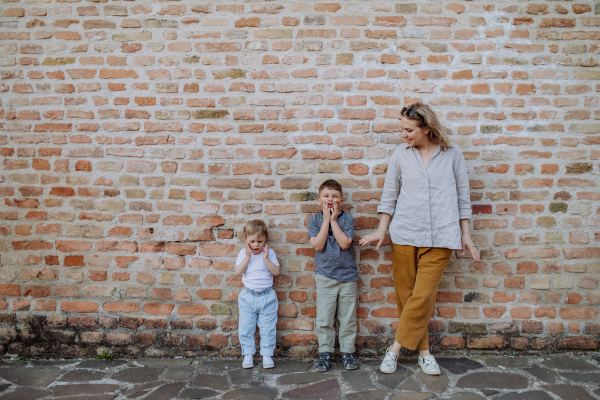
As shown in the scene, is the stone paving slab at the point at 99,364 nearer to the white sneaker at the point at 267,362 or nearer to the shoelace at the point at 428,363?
the white sneaker at the point at 267,362

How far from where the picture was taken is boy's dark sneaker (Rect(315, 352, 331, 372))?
3.02m

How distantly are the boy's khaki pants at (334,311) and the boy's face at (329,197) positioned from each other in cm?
57

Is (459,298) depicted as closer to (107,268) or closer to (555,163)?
(555,163)

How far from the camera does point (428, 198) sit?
9.41 ft

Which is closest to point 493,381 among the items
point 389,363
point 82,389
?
point 389,363

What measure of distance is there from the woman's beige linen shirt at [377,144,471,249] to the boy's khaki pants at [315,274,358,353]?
1.76ft

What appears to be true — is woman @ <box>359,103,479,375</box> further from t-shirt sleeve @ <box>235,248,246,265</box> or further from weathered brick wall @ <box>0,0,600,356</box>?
t-shirt sleeve @ <box>235,248,246,265</box>

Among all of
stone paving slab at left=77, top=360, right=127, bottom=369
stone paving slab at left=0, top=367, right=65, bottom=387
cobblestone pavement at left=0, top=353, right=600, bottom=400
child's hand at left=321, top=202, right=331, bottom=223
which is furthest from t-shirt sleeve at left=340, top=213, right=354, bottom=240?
stone paving slab at left=0, top=367, right=65, bottom=387

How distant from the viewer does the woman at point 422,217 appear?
9.37 feet

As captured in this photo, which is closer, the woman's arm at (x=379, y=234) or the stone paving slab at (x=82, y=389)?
the stone paving slab at (x=82, y=389)

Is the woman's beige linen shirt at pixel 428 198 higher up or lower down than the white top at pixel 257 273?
higher up

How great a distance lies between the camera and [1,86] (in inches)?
129

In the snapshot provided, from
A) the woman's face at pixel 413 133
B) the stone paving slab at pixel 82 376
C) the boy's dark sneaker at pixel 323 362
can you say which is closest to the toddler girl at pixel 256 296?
the boy's dark sneaker at pixel 323 362

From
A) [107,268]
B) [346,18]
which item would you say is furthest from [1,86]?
[346,18]
